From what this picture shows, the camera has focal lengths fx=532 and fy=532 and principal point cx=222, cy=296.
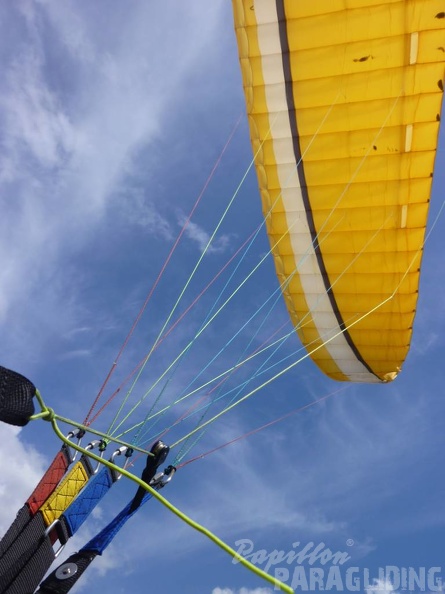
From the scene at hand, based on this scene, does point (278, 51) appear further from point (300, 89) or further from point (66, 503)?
point (66, 503)

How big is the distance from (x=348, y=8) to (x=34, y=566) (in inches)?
311

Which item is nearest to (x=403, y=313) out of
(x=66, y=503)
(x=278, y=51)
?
(x=278, y=51)

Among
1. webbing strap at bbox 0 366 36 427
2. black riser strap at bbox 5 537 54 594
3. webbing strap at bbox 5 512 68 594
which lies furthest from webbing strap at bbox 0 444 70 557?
webbing strap at bbox 0 366 36 427

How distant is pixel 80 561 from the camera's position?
5.46 meters

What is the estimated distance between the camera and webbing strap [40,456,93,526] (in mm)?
5914

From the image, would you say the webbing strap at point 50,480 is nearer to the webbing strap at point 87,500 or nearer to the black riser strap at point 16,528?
the black riser strap at point 16,528

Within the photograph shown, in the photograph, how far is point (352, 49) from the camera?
25.0 ft

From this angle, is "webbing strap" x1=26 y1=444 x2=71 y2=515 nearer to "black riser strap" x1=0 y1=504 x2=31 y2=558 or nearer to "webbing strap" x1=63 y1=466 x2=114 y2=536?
"black riser strap" x1=0 y1=504 x2=31 y2=558

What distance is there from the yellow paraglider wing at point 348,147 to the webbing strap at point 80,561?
527cm

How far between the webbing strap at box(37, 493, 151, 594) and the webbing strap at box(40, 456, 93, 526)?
502mm

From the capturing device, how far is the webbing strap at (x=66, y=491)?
233 inches

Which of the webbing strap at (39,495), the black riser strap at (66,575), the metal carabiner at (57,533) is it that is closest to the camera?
the black riser strap at (66,575)

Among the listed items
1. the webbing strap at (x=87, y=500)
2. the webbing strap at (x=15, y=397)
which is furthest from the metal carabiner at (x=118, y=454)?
the webbing strap at (x=15, y=397)

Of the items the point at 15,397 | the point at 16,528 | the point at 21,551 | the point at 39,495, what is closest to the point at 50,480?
the point at 39,495
